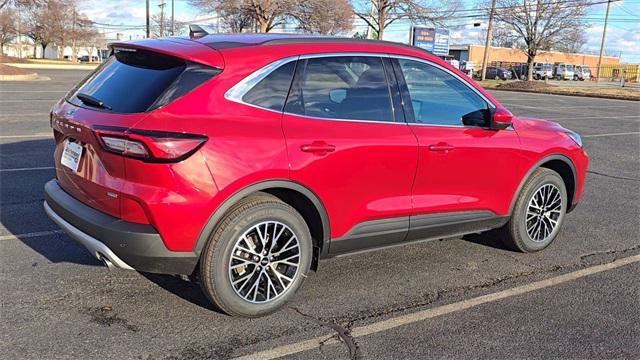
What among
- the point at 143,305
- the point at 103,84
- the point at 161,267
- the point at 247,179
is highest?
the point at 103,84

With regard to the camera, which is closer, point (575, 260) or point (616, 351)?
point (616, 351)

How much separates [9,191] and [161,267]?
3.83 m

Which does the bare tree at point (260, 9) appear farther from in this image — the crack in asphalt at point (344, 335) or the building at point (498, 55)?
the building at point (498, 55)

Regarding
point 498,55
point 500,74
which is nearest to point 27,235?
point 500,74

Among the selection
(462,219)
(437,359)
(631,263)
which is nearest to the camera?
(437,359)

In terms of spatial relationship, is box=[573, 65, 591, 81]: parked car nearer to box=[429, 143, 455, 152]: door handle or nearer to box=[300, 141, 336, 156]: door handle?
box=[429, 143, 455, 152]: door handle

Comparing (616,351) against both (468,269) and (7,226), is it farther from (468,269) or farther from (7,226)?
(7,226)

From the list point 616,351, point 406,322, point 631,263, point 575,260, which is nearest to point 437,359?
point 406,322

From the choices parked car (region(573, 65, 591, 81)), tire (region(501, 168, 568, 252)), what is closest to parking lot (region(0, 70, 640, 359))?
tire (region(501, 168, 568, 252))

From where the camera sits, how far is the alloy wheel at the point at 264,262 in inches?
135

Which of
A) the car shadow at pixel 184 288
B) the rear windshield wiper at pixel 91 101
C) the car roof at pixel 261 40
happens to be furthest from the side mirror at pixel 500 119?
the rear windshield wiper at pixel 91 101

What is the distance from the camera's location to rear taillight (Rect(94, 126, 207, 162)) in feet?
9.95

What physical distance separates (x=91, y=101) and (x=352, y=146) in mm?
1703

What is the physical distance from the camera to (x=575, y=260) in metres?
4.86
